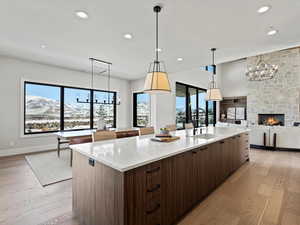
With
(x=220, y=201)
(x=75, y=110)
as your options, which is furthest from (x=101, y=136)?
(x=75, y=110)

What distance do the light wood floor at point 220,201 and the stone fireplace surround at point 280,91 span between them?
19.0ft

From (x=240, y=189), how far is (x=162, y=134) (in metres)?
1.63

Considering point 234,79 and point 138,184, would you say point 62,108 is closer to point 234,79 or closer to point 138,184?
point 138,184

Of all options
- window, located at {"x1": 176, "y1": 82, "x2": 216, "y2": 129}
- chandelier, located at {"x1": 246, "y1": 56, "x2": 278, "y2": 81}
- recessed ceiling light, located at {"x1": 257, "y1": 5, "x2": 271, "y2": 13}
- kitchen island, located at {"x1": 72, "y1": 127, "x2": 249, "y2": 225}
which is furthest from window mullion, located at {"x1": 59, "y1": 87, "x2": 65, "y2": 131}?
chandelier, located at {"x1": 246, "y1": 56, "x2": 278, "y2": 81}

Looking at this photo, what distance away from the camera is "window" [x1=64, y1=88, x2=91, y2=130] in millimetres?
5773

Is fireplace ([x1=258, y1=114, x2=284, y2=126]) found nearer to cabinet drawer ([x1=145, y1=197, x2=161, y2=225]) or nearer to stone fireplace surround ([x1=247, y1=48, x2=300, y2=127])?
stone fireplace surround ([x1=247, y1=48, x2=300, y2=127])

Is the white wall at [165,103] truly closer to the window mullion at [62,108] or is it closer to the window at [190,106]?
the window at [190,106]

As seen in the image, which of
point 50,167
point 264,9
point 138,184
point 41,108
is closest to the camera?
point 138,184

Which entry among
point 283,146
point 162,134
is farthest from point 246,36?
point 283,146

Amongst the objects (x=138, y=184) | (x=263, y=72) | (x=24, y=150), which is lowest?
(x=24, y=150)

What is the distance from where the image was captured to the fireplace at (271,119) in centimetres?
799

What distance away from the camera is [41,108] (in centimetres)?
523

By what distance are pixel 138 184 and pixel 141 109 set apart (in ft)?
19.0

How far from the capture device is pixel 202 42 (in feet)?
11.0
